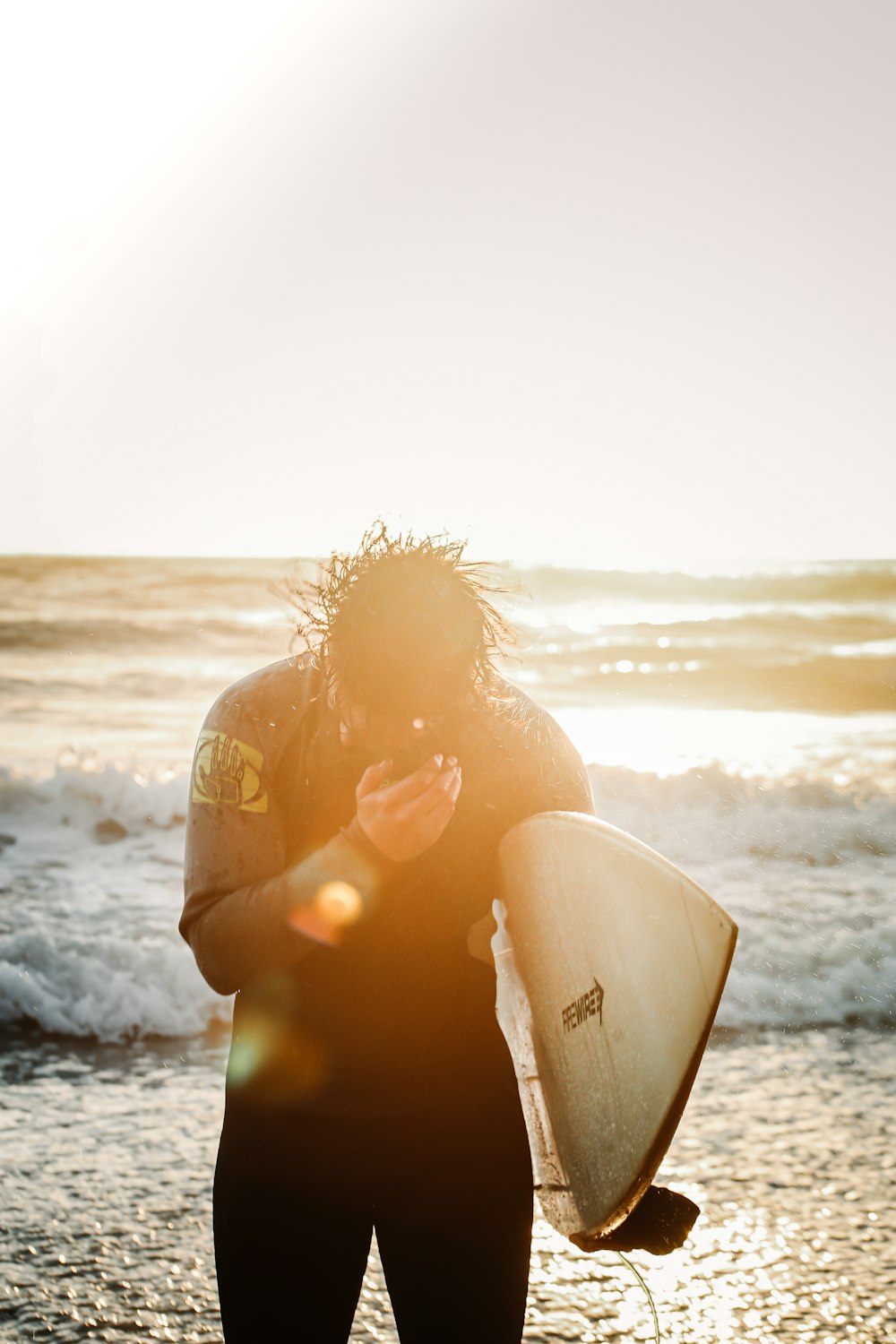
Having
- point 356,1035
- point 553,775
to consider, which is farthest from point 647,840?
point 356,1035

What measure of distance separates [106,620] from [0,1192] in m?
19.9

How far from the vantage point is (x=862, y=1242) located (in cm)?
390

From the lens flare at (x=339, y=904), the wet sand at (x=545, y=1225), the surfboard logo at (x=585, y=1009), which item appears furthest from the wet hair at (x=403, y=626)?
the wet sand at (x=545, y=1225)

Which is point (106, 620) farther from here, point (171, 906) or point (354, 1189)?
point (354, 1189)

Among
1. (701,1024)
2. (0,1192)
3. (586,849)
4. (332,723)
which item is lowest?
(0,1192)

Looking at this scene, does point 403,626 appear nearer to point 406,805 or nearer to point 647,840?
point 406,805

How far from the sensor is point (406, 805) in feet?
5.23

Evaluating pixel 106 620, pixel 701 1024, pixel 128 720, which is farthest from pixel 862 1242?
pixel 106 620

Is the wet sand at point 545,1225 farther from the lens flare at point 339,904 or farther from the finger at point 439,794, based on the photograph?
the finger at point 439,794

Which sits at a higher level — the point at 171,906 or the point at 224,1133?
the point at 224,1133

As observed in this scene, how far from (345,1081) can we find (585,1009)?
0.48m

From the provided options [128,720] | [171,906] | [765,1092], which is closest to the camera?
[765,1092]

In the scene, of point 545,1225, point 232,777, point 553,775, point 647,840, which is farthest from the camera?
point 647,840

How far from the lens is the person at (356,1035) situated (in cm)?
181
